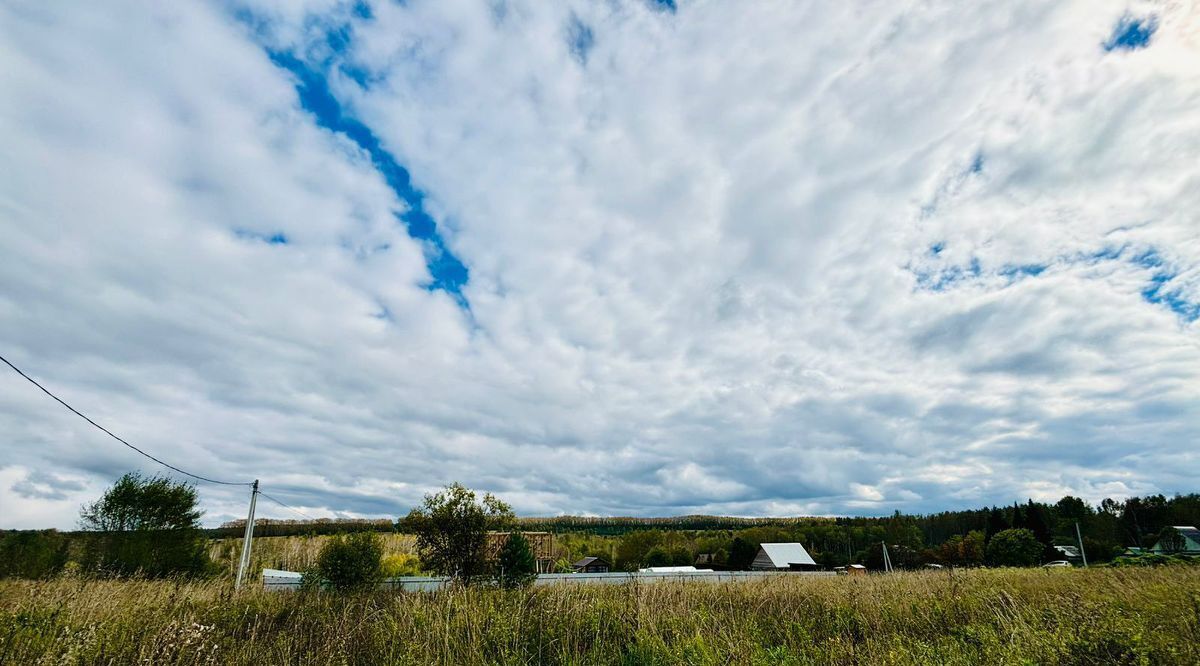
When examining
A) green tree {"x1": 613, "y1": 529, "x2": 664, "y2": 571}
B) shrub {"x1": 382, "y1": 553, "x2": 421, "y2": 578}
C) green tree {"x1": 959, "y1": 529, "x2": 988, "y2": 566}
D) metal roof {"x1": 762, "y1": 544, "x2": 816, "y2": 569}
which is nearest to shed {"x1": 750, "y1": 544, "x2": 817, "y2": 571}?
metal roof {"x1": 762, "y1": 544, "x2": 816, "y2": 569}

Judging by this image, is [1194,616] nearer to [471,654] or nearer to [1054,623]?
[1054,623]

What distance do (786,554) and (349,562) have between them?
57.2 metres

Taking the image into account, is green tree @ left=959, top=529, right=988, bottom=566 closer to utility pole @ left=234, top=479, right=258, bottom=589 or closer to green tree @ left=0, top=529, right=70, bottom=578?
utility pole @ left=234, top=479, right=258, bottom=589

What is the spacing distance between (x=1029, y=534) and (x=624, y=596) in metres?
47.6

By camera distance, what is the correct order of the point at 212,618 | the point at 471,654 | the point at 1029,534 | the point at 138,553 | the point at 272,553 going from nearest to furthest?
the point at 471,654 → the point at 212,618 → the point at 138,553 → the point at 1029,534 → the point at 272,553

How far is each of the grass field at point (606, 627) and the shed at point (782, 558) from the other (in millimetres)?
59186

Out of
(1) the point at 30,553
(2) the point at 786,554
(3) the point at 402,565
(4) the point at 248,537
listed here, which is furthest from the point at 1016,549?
(1) the point at 30,553

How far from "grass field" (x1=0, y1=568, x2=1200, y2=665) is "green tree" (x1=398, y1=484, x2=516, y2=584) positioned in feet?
41.7

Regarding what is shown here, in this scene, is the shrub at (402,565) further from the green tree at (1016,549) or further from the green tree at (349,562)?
the green tree at (1016,549)

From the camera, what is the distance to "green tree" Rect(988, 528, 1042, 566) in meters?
41.8

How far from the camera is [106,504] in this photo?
32188 mm

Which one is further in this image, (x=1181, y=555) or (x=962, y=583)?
(x=1181, y=555)

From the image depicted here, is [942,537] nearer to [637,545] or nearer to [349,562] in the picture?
[637,545]

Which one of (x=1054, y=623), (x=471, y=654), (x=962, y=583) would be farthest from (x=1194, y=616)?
(x=471, y=654)
